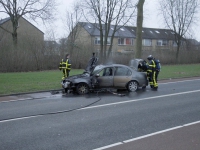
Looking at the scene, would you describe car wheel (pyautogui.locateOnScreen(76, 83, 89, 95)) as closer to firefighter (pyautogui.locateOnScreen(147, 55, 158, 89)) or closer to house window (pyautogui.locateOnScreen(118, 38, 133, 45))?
firefighter (pyautogui.locateOnScreen(147, 55, 158, 89))

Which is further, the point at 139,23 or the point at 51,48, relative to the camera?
the point at 51,48

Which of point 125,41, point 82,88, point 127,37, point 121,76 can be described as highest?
point 127,37

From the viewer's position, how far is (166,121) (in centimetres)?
694

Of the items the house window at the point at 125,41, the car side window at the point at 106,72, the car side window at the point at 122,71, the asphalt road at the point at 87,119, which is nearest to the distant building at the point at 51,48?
the car side window at the point at 106,72

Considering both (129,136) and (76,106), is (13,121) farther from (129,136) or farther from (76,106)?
(129,136)

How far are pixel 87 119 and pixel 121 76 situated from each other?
5.65m

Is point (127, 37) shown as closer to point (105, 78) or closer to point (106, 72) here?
point (106, 72)

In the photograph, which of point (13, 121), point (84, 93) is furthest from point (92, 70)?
point (13, 121)

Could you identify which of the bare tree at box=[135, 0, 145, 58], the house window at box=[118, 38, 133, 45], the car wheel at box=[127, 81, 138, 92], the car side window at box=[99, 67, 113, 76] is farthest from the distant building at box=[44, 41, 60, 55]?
the house window at box=[118, 38, 133, 45]

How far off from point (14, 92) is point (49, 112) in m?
4.88

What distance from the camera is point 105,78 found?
40.2 ft

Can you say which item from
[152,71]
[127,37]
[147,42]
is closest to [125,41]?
[127,37]

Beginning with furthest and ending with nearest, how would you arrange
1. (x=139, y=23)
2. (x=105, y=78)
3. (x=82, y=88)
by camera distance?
(x=139, y=23)
(x=105, y=78)
(x=82, y=88)

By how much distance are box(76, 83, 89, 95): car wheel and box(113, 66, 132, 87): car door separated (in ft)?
4.86
